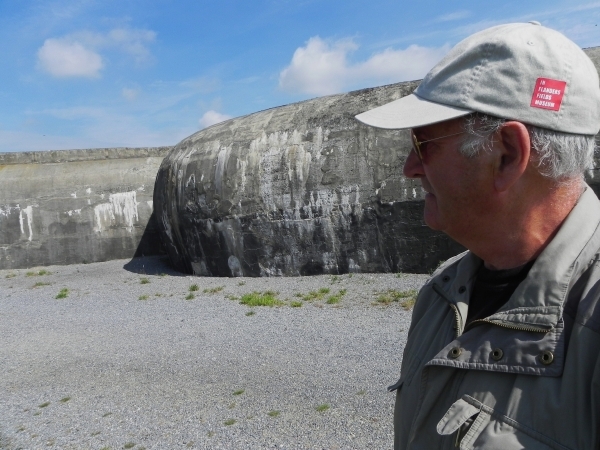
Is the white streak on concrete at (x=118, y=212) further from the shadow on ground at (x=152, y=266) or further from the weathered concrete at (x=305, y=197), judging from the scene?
the weathered concrete at (x=305, y=197)

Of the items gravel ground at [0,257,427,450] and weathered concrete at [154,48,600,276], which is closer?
gravel ground at [0,257,427,450]

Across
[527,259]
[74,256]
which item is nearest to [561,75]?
[527,259]

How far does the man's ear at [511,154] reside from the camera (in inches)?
54.2

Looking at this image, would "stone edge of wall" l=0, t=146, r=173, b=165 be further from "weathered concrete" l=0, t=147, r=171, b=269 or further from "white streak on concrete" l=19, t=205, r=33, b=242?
"white streak on concrete" l=19, t=205, r=33, b=242

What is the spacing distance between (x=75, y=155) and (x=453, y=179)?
17253 mm

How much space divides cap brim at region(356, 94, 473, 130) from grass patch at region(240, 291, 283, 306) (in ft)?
24.1

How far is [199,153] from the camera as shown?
1237cm

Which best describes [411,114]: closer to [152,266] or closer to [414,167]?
[414,167]

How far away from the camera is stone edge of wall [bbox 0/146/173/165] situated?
1714cm

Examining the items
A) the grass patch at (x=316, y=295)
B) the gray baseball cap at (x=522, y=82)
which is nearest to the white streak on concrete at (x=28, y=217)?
the grass patch at (x=316, y=295)

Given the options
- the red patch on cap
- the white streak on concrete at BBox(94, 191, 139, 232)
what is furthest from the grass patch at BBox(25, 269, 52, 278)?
the red patch on cap

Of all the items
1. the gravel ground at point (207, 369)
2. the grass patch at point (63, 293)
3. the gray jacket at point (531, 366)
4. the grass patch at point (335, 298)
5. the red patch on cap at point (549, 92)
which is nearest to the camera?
the gray jacket at point (531, 366)

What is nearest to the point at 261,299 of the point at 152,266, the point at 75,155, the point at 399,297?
the point at 399,297

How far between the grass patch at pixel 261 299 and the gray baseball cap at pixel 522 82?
299 inches
